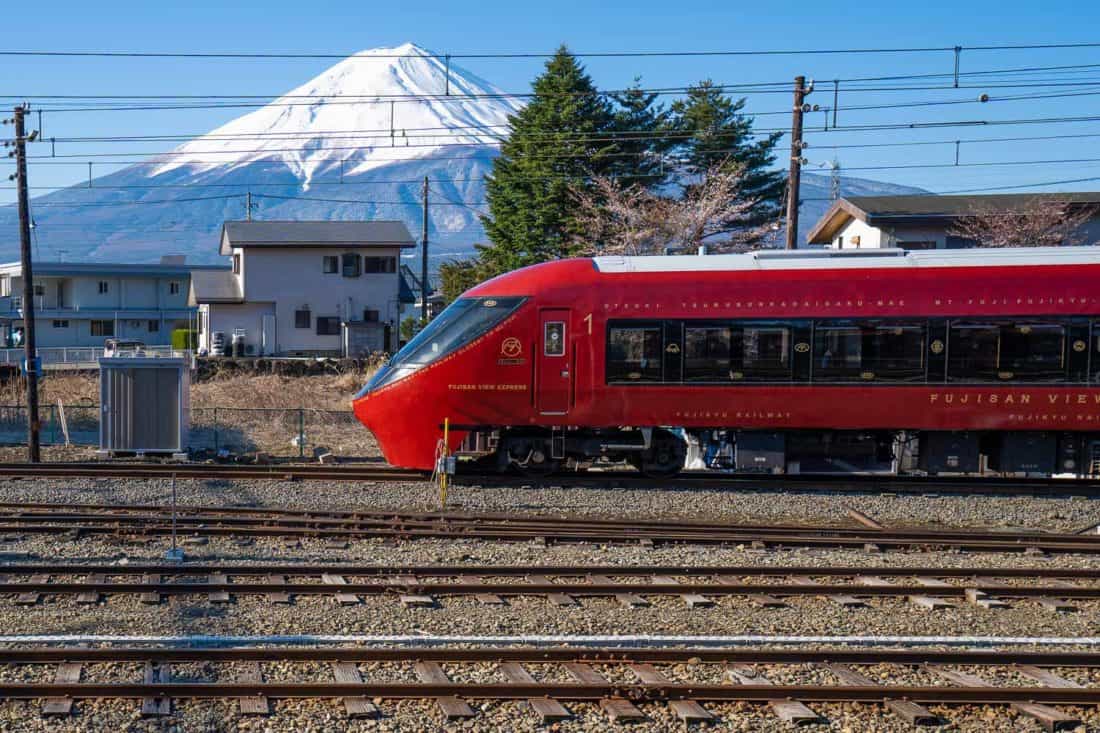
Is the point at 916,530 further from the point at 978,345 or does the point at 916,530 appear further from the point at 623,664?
the point at 623,664

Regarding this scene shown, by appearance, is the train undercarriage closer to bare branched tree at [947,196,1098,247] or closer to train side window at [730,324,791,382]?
train side window at [730,324,791,382]

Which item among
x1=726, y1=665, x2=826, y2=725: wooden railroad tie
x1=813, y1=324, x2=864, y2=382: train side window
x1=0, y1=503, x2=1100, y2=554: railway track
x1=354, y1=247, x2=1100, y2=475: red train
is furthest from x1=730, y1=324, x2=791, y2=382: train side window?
x1=726, y1=665, x2=826, y2=725: wooden railroad tie

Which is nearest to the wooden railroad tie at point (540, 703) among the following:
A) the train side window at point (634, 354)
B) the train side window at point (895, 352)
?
the train side window at point (634, 354)

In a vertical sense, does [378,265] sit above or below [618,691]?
above

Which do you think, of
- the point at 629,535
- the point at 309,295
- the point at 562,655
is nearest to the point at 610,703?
the point at 562,655

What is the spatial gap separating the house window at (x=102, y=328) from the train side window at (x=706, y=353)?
183 ft

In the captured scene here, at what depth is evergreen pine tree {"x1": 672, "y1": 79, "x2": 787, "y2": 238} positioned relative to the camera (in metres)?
54.2

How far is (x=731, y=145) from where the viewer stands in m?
55.6

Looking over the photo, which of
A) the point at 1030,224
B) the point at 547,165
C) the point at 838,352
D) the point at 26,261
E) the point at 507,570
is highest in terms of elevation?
the point at 547,165

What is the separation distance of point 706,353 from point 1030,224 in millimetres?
21819

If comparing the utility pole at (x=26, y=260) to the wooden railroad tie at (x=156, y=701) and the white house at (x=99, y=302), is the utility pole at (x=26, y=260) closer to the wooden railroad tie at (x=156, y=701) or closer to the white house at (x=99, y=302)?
the wooden railroad tie at (x=156, y=701)

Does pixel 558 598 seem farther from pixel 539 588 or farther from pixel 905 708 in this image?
pixel 905 708

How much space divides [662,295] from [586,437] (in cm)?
254

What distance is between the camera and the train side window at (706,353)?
52.8 feet
